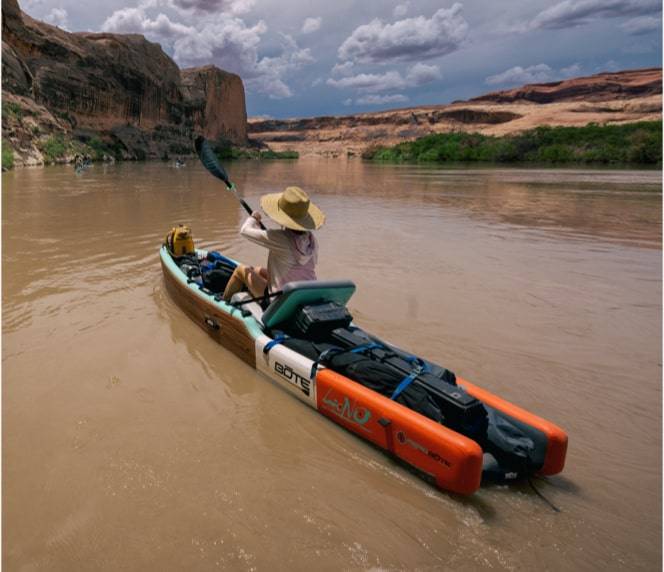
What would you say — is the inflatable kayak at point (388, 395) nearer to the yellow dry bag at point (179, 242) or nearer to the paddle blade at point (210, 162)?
the yellow dry bag at point (179, 242)

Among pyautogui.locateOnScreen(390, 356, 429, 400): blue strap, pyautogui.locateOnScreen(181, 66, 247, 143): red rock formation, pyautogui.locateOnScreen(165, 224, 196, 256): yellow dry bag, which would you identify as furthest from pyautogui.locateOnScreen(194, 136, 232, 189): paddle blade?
pyautogui.locateOnScreen(181, 66, 247, 143): red rock formation

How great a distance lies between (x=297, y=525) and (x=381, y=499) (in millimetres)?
448

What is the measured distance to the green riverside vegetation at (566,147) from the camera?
35125mm

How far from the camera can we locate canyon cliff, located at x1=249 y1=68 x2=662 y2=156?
65500 mm

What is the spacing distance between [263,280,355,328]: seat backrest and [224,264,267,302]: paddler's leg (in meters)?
0.52

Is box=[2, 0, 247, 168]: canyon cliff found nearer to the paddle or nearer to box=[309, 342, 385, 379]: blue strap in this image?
the paddle

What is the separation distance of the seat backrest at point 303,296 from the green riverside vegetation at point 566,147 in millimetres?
38837

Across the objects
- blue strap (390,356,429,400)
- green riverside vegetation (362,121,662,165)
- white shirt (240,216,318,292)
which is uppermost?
white shirt (240,216,318,292)

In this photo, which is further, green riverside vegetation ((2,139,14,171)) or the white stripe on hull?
green riverside vegetation ((2,139,14,171))

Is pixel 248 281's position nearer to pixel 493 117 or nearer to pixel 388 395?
pixel 388 395

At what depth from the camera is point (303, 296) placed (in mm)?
3266

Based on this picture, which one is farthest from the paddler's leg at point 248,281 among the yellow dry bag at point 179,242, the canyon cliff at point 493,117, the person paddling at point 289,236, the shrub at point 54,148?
the canyon cliff at point 493,117

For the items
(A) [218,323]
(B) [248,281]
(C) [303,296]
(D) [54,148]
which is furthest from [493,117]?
(C) [303,296]

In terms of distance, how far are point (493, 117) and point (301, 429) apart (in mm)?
82467
